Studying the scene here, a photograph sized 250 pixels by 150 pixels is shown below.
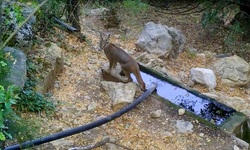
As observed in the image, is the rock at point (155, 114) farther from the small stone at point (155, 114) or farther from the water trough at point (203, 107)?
the water trough at point (203, 107)

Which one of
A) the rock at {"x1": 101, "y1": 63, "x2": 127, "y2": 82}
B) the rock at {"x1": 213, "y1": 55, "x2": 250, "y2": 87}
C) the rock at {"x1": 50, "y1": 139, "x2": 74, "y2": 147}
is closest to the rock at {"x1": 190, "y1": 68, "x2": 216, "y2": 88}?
the rock at {"x1": 213, "y1": 55, "x2": 250, "y2": 87}

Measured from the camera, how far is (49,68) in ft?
17.5

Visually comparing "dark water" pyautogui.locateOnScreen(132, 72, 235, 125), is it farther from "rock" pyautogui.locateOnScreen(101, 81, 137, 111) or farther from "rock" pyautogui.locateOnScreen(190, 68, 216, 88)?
"rock" pyautogui.locateOnScreen(190, 68, 216, 88)

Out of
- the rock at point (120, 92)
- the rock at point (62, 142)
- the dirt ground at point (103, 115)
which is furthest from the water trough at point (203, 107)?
the rock at point (62, 142)

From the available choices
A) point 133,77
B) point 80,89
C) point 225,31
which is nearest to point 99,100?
point 80,89

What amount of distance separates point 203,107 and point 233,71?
7.06ft

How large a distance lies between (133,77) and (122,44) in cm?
238

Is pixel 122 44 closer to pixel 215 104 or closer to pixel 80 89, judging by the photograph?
pixel 80 89

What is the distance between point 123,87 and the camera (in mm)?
5371

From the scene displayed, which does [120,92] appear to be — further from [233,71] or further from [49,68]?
[233,71]

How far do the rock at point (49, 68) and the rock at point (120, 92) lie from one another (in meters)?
0.90

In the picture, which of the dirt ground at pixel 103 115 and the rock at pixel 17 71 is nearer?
the rock at pixel 17 71

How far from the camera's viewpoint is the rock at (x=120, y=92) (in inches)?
200

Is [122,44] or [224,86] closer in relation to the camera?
[224,86]
